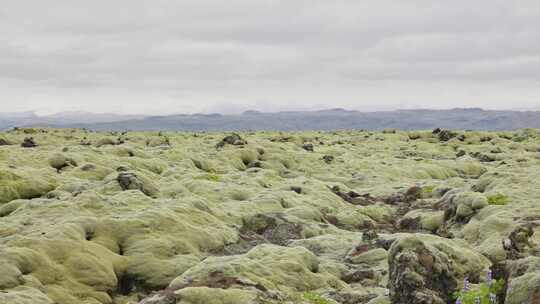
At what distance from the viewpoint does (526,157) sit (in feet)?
220

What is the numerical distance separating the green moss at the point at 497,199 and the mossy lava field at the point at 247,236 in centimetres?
11

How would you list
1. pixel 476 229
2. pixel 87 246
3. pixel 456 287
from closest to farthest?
pixel 456 287 → pixel 87 246 → pixel 476 229

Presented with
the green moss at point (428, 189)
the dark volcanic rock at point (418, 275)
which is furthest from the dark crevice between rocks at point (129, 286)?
the green moss at point (428, 189)

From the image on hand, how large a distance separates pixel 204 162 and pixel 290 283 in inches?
1417

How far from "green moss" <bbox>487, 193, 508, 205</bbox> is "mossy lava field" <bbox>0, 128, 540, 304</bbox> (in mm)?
115

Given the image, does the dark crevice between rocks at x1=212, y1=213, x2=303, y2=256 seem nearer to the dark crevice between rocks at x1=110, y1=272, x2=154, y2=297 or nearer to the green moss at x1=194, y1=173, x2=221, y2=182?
the dark crevice between rocks at x1=110, y1=272, x2=154, y2=297

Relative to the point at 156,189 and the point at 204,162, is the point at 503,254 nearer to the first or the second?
the point at 156,189

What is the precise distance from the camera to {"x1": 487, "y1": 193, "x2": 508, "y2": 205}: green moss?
33.7m

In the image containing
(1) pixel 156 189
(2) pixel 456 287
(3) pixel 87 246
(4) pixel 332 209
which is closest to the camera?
(2) pixel 456 287

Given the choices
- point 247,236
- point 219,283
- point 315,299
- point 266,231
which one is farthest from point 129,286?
point 266,231

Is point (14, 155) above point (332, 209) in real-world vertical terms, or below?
above

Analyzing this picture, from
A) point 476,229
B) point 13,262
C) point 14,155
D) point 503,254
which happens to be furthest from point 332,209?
point 14,155

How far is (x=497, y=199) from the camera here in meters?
34.1

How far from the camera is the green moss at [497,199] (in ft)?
111
